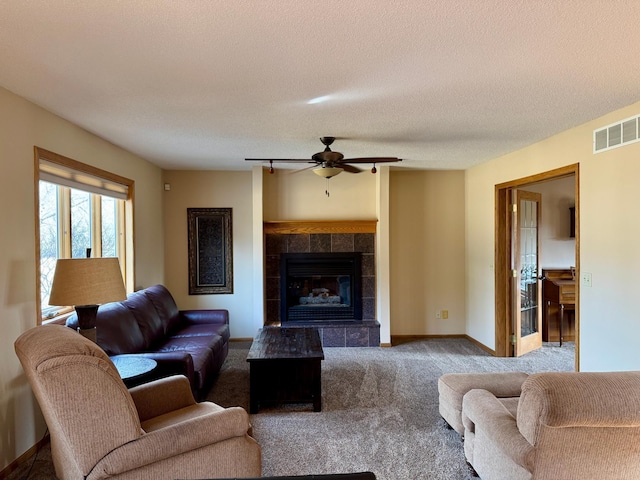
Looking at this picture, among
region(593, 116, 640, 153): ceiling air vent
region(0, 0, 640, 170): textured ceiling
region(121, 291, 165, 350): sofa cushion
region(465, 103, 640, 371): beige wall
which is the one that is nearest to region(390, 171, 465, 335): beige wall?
region(465, 103, 640, 371): beige wall

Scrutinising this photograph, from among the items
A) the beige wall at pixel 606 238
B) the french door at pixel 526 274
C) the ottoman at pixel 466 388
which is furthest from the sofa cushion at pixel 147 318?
the french door at pixel 526 274

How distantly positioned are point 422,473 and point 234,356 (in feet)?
8.90

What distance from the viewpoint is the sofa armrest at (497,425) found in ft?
4.79

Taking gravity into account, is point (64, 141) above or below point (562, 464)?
above

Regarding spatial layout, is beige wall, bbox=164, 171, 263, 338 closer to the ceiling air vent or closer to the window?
the window

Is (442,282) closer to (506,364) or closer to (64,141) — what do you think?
(506,364)

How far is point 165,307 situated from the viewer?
383cm

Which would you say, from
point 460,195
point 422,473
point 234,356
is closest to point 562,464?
point 422,473

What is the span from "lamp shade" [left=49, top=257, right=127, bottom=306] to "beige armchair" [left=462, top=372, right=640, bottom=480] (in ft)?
7.64

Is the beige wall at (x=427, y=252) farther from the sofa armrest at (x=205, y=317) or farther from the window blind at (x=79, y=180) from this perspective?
the window blind at (x=79, y=180)

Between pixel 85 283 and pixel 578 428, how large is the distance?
8.54ft

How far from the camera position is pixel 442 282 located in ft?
16.8

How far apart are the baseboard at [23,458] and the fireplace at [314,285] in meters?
2.77

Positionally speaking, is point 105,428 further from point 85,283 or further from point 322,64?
point 322,64
